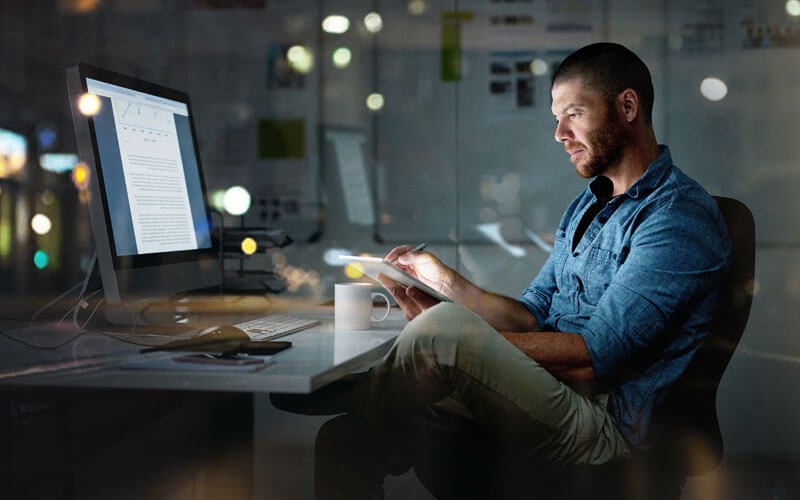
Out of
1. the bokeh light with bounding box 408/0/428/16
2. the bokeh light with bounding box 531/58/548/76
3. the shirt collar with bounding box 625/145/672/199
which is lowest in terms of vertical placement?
the shirt collar with bounding box 625/145/672/199

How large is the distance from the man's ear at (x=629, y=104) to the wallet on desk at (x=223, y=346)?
0.89 m

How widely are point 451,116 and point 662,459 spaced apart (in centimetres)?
175

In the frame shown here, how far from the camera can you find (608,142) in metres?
1.66

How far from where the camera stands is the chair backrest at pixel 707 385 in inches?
54.1

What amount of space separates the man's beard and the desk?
553mm

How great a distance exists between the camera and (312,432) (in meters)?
3.04

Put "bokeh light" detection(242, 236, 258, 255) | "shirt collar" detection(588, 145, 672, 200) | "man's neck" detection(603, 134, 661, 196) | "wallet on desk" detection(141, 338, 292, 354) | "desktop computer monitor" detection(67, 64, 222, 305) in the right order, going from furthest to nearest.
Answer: "bokeh light" detection(242, 236, 258, 255), "man's neck" detection(603, 134, 661, 196), "shirt collar" detection(588, 145, 672, 200), "desktop computer monitor" detection(67, 64, 222, 305), "wallet on desk" detection(141, 338, 292, 354)

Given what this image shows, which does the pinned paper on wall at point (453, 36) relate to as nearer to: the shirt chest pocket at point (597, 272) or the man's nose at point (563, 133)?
the man's nose at point (563, 133)

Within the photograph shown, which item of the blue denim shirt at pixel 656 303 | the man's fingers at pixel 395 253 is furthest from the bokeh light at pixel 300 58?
the blue denim shirt at pixel 656 303

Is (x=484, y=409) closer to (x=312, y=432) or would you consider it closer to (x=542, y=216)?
(x=542, y=216)

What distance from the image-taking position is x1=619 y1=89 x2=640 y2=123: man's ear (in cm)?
166

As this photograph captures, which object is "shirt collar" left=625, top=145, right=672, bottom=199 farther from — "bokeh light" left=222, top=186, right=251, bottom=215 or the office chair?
"bokeh light" left=222, top=186, right=251, bottom=215

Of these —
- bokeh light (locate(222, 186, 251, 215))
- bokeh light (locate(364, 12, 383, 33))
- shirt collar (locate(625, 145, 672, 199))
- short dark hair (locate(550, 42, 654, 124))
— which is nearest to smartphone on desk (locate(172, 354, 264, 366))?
shirt collar (locate(625, 145, 672, 199))

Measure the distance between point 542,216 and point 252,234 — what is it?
117 centimetres
